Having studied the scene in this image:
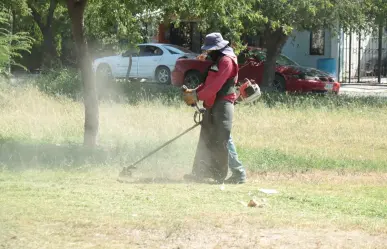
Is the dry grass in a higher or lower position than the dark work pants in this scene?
lower

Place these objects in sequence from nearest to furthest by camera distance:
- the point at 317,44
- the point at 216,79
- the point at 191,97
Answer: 1. the point at 216,79
2. the point at 191,97
3. the point at 317,44

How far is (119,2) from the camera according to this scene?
1225 centimetres

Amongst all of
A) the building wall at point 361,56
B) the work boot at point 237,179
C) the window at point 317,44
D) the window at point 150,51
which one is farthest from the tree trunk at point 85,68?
the window at point 317,44

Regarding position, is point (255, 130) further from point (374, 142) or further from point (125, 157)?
point (125, 157)

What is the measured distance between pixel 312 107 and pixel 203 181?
8715 millimetres

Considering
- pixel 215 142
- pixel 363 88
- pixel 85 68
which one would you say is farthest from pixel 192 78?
pixel 215 142

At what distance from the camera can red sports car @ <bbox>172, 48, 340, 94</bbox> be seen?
24.7 meters

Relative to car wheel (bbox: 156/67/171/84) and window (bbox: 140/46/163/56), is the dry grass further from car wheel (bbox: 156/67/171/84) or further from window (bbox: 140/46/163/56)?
window (bbox: 140/46/163/56)

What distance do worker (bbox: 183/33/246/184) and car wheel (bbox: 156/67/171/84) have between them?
19232 mm

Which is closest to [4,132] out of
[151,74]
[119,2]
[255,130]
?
[119,2]

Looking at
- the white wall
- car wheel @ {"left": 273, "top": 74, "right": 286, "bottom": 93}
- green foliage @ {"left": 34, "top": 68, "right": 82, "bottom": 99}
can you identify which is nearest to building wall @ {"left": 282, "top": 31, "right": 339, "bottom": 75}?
the white wall

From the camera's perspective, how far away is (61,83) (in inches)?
851

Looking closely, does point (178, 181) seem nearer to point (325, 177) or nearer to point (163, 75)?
point (325, 177)

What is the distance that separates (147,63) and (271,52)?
6713mm
